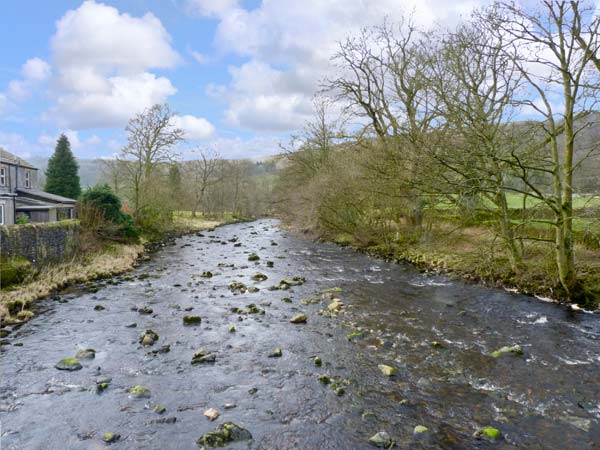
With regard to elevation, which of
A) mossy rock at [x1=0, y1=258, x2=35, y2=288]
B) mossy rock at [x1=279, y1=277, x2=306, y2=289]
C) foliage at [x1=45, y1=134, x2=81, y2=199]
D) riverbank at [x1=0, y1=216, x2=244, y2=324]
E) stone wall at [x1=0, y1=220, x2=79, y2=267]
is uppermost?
foliage at [x1=45, y1=134, x2=81, y2=199]

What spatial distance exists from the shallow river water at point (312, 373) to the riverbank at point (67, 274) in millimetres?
746

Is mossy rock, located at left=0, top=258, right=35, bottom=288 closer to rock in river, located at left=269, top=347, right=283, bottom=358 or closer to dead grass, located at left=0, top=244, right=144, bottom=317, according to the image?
dead grass, located at left=0, top=244, right=144, bottom=317

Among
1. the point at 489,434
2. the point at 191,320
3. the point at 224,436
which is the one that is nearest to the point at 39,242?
the point at 191,320

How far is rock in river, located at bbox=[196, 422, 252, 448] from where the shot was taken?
5.89 meters

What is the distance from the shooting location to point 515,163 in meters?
11.9

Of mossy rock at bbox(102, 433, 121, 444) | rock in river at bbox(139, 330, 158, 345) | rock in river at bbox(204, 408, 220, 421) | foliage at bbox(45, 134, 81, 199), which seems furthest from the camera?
foliage at bbox(45, 134, 81, 199)

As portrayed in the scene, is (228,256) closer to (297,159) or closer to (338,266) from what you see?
(338,266)

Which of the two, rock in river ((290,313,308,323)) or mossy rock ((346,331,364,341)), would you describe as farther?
rock in river ((290,313,308,323))

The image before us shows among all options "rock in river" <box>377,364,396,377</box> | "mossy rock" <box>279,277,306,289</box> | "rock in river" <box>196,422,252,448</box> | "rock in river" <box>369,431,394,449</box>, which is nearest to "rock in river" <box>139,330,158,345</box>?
"rock in river" <box>196,422,252,448</box>

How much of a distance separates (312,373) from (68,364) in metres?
5.20

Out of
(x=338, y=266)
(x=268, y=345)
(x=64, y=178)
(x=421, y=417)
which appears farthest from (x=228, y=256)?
(x=64, y=178)

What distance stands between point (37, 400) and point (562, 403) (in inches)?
362

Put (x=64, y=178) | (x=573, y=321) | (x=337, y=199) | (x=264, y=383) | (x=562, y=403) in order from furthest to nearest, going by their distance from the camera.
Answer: (x=64, y=178) < (x=337, y=199) < (x=573, y=321) < (x=264, y=383) < (x=562, y=403)

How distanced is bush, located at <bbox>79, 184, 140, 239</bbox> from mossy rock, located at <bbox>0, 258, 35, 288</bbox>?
8.26 metres
